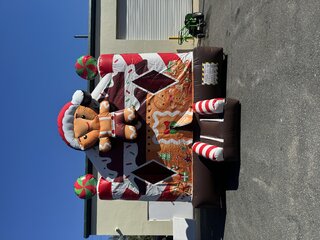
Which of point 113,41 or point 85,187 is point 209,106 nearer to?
point 85,187

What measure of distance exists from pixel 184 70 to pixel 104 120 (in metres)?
1.81

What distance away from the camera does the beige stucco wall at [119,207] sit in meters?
12.3

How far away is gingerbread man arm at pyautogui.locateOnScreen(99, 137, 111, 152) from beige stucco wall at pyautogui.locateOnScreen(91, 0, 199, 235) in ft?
18.3

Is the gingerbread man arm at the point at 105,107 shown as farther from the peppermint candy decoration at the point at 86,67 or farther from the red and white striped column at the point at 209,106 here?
the red and white striped column at the point at 209,106

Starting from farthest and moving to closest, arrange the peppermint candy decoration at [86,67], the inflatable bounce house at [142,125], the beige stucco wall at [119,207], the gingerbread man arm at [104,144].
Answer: the beige stucco wall at [119,207]
the peppermint candy decoration at [86,67]
the inflatable bounce house at [142,125]
the gingerbread man arm at [104,144]

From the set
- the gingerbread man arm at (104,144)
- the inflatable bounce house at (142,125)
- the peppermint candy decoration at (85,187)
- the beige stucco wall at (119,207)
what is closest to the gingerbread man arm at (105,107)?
the inflatable bounce house at (142,125)

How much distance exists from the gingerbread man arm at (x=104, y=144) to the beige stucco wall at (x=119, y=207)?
5.59 metres

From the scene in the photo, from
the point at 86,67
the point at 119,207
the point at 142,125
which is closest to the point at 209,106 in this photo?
the point at 142,125

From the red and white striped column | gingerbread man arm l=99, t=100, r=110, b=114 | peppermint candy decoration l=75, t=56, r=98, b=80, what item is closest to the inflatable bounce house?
gingerbread man arm l=99, t=100, r=110, b=114

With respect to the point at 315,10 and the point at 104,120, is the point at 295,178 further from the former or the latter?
the point at 104,120

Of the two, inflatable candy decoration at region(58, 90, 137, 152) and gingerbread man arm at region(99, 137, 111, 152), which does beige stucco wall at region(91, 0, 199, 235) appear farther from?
gingerbread man arm at region(99, 137, 111, 152)

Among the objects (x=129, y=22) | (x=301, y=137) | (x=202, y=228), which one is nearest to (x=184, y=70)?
(x=301, y=137)

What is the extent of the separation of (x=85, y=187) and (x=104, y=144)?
120 cm

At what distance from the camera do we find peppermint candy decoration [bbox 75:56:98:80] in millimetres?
7914
